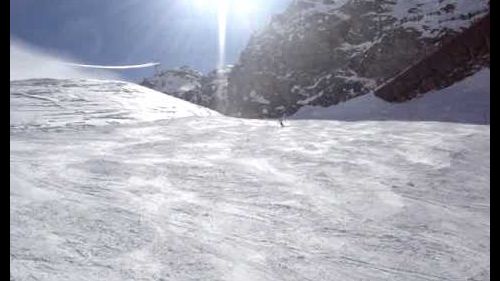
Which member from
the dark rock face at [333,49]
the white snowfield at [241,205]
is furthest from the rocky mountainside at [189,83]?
the white snowfield at [241,205]

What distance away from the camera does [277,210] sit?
4.43 meters

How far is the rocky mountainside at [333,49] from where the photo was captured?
2341 inches

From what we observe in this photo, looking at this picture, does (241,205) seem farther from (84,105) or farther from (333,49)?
(333,49)

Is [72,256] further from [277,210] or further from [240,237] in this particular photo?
[277,210]

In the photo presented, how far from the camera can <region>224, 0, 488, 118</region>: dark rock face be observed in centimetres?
5972

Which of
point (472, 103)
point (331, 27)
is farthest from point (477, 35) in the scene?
point (331, 27)

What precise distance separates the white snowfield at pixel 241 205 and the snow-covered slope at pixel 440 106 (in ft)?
39.6

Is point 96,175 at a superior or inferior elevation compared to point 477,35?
inferior

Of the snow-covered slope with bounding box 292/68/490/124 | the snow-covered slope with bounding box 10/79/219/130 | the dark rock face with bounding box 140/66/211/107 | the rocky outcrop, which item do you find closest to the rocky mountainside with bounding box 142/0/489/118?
the rocky outcrop

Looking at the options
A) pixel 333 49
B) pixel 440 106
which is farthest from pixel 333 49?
pixel 440 106

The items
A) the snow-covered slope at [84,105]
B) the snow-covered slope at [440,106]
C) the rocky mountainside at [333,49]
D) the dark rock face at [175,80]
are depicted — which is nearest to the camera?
the snow-covered slope at [84,105]

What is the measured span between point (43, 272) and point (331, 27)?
258 ft

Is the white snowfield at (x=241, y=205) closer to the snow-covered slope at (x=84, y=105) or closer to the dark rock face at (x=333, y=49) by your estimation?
the snow-covered slope at (x=84, y=105)

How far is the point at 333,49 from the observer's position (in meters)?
77.6
